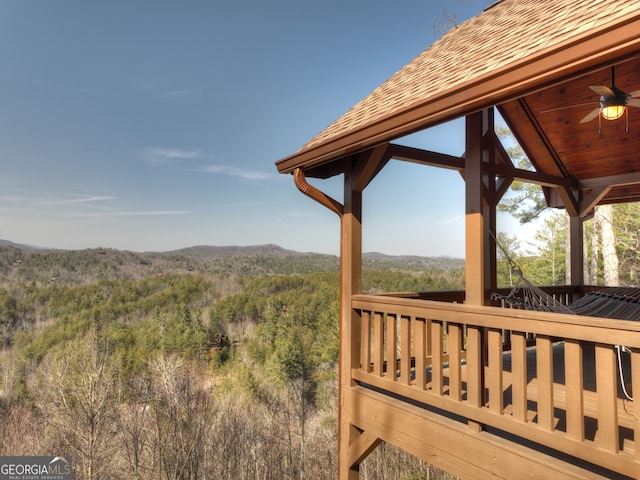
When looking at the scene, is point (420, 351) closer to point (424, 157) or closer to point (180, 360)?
point (424, 157)

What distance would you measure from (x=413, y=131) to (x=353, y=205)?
1100 millimetres

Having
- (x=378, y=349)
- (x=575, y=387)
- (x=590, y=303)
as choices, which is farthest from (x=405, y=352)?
(x=590, y=303)

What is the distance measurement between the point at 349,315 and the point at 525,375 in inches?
62.3

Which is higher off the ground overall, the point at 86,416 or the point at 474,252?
the point at 474,252

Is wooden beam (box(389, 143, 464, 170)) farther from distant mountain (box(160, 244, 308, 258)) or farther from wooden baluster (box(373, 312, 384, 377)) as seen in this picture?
distant mountain (box(160, 244, 308, 258))

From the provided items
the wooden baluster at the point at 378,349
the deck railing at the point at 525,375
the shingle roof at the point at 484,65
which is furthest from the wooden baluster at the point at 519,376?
the shingle roof at the point at 484,65

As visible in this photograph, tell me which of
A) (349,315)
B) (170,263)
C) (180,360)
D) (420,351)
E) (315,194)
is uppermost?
(315,194)

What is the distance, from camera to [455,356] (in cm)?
257

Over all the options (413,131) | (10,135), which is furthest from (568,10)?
(10,135)

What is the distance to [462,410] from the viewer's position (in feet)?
8.50

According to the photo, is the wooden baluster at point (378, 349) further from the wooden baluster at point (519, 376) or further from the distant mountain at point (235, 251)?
the distant mountain at point (235, 251)

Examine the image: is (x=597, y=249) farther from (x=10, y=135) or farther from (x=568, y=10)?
(x=10, y=135)

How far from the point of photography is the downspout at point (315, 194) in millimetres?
3637

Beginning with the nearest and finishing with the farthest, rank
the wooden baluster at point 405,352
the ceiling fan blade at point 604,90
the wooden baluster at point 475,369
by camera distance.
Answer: the wooden baluster at point 475,369 < the wooden baluster at point 405,352 < the ceiling fan blade at point 604,90
